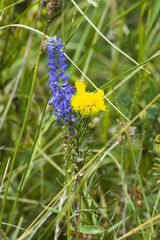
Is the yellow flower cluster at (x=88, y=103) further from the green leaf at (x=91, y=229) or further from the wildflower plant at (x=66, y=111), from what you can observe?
the green leaf at (x=91, y=229)

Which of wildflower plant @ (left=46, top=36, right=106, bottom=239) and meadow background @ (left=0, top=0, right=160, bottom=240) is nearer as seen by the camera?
wildflower plant @ (left=46, top=36, right=106, bottom=239)

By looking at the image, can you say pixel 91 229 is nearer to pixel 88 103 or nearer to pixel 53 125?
pixel 88 103

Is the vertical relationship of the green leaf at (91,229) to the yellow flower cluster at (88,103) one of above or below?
below

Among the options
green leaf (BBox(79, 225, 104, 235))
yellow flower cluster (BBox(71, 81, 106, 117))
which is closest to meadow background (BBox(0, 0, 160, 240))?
green leaf (BBox(79, 225, 104, 235))

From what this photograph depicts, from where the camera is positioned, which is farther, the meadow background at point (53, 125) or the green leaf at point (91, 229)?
the meadow background at point (53, 125)

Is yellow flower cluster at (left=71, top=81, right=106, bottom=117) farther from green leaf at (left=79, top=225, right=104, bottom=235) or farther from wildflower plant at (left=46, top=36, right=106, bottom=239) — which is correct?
green leaf at (left=79, top=225, right=104, bottom=235)

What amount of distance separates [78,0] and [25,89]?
25.8 inches

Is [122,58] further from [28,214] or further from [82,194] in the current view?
[82,194]

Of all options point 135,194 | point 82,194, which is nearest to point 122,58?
point 135,194

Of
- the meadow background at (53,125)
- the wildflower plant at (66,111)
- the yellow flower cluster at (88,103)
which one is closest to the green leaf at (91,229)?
the wildflower plant at (66,111)

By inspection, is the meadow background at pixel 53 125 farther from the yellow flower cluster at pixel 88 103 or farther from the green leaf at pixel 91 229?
the yellow flower cluster at pixel 88 103

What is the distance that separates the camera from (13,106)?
6.12 ft

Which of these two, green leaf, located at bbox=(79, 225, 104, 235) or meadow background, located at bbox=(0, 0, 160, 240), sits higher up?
meadow background, located at bbox=(0, 0, 160, 240)

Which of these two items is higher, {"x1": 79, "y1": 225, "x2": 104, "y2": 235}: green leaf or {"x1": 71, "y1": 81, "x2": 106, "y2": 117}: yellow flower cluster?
{"x1": 71, "y1": 81, "x2": 106, "y2": 117}: yellow flower cluster
